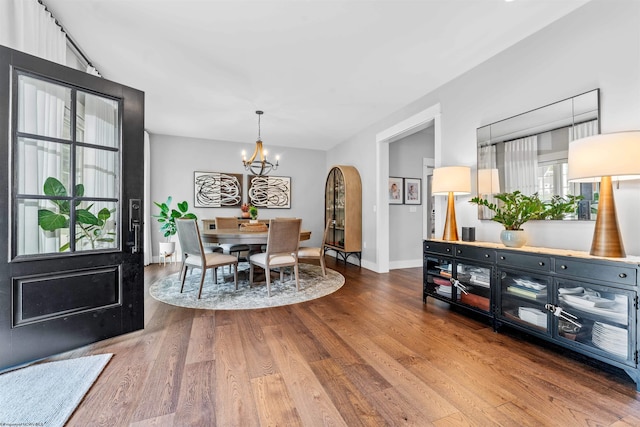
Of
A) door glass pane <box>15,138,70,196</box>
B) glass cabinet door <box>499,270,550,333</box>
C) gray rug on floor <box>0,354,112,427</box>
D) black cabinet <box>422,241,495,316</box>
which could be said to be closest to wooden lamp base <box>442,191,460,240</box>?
black cabinet <box>422,241,495,316</box>

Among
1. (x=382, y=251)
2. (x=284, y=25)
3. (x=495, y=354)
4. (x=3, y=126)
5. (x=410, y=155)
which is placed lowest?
(x=495, y=354)

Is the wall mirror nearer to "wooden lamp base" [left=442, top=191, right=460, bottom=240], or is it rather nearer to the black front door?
"wooden lamp base" [left=442, top=191, right=460, bottom=240]

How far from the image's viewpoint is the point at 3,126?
171 centimetres

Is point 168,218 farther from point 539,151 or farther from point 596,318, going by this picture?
point 596,318

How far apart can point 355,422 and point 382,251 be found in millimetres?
3346

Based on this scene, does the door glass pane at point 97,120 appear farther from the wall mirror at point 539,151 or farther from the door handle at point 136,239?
the wall mirror at point 539,151

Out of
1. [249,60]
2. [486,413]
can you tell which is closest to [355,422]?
[486,413]

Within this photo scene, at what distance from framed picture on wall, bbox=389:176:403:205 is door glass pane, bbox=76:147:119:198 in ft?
13.1

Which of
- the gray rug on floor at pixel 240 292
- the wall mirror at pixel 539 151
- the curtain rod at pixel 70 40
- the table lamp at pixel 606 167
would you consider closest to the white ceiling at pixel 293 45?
the curtain rod at pixel 70 40

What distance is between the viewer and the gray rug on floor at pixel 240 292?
2.96 metres

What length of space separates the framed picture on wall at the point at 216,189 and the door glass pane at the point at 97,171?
138 inches

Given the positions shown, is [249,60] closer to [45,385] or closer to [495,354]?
[45,385]

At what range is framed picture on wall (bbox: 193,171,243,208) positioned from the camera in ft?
18.4

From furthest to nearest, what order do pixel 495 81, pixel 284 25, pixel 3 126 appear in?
1. pixel 495 81
2. pixel 284 25
3. pixel 3 126
